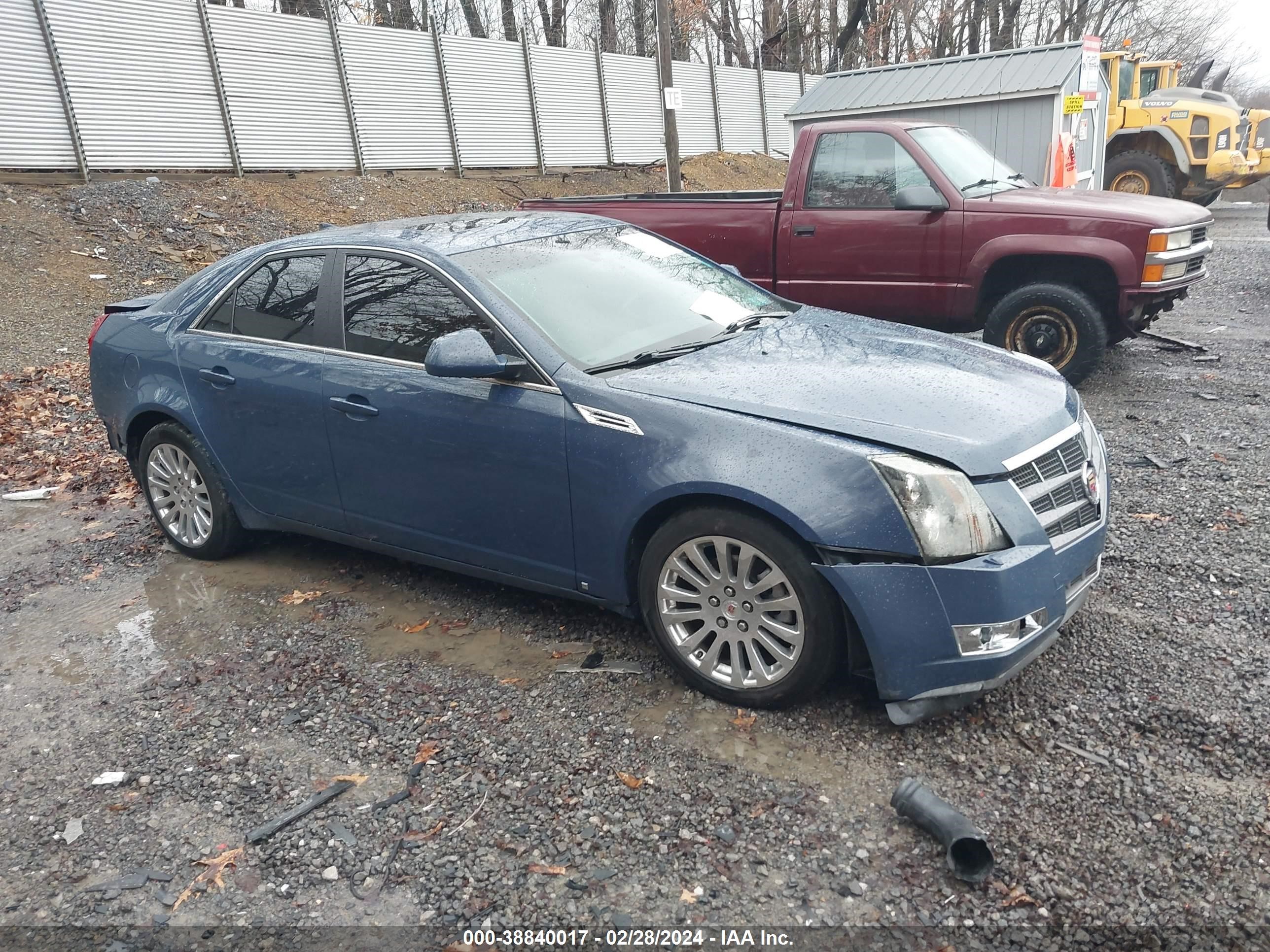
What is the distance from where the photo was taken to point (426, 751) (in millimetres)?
3422

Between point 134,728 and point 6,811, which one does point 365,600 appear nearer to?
point 134,728

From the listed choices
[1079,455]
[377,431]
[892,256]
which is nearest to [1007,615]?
[1079,455]

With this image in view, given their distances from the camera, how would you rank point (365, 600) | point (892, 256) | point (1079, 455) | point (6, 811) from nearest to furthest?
point (6, 811)
point (1079, 455)
point (365, 600)
point (892, 256)

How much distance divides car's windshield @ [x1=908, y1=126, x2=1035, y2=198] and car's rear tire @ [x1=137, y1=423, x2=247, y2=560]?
18.6 ft

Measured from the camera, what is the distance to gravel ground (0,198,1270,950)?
2.66m

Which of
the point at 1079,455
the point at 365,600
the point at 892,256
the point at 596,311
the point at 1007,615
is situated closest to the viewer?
the point at 1007,615

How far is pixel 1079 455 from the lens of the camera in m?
3.52

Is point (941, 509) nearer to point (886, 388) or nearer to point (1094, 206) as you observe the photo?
point (886, 388)

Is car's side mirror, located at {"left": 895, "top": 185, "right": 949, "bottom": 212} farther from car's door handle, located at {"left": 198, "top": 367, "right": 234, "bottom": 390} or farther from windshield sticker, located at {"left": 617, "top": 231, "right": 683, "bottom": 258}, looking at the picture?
car's door handle, located at {"left": 198, "top": 367, "right": 234, "bottom": 390}

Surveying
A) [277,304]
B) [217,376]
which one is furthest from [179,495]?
[277,304]

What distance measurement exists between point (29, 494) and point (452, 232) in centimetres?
395

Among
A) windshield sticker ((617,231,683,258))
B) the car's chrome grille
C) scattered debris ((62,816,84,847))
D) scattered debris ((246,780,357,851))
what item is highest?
windshield sticker ((617,231,683,258))

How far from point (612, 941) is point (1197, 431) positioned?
5525 millimetres

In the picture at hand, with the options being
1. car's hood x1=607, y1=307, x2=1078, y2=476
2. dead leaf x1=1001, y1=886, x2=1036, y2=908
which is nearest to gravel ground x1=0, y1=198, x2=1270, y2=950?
dead leaf x1=1001, y1=886, x2=1036, y2=908
